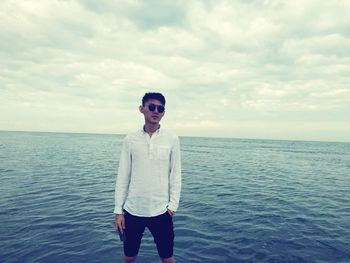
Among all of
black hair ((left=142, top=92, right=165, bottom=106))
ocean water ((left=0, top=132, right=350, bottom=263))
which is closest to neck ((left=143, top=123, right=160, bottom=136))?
black hair ((left=142, top=92, right=165, bottom=106))

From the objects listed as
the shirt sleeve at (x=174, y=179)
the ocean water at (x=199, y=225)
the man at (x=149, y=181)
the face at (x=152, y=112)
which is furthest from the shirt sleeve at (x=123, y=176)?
the ocean water at (x=199, y=225)

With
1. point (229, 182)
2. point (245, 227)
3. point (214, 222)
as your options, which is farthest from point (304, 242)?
point (229, 182)

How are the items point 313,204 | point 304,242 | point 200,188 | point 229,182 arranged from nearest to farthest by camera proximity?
point 304,242 → point 313,204 → point 200,188 → point 229,182

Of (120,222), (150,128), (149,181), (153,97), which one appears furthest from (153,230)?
(153,97)

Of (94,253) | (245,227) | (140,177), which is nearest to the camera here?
Result: (140,177)

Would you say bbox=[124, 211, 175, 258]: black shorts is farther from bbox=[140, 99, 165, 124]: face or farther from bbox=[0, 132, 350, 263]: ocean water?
bbox=[0, 132, 350, 263]: ocean water

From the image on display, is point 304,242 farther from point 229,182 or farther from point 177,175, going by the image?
point 229,182

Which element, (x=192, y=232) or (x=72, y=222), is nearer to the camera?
(x=192, y=232)

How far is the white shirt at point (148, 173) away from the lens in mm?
4469

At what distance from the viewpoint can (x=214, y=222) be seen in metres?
12.0

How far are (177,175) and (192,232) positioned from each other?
271 inches

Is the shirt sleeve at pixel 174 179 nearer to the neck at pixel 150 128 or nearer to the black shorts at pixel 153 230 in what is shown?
the black shorts at pixel 153 230

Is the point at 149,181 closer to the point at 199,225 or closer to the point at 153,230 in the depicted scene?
the point at 153,230

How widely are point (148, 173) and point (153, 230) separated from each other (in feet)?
3.53
